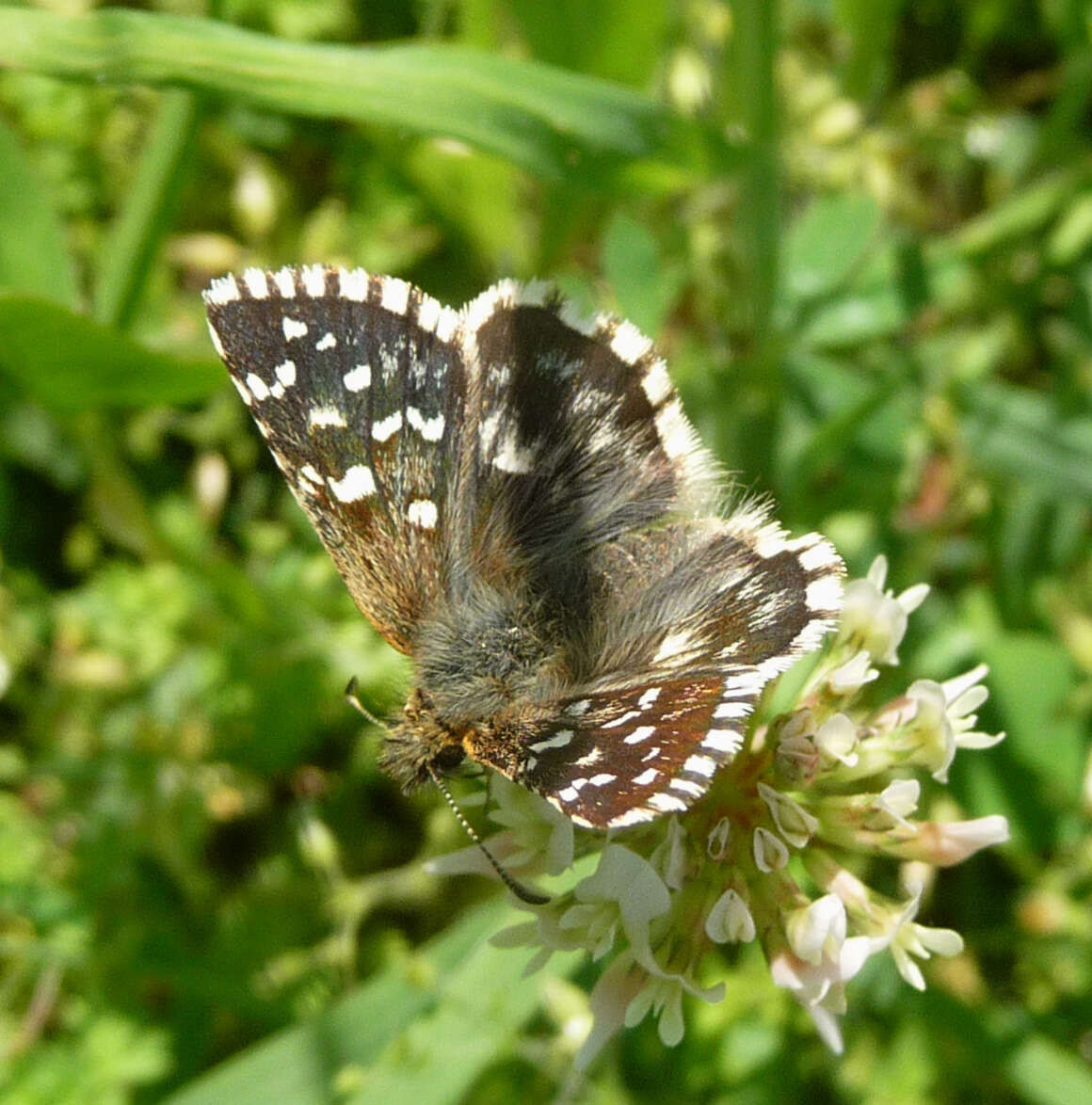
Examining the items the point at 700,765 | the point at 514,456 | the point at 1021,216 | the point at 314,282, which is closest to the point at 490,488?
the point at 514,456

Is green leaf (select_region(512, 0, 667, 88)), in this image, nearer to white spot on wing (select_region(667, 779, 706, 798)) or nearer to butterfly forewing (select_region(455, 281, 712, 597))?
butterfly forewing (select_region(455, 281, 712, 597))

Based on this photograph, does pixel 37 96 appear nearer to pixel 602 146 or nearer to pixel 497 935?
pixel 602 146

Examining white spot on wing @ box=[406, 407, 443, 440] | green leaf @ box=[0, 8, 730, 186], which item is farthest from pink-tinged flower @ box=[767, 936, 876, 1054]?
green leaf @ box=[0, 8, 730, 186]

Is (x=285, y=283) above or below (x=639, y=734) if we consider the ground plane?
above

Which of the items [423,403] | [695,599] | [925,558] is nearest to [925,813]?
[925,558]

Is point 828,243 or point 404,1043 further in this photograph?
point 828,243

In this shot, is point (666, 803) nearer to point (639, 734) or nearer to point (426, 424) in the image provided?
point (639, 734)

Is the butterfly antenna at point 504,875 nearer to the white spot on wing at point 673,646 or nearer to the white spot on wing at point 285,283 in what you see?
the white spot on wing at point 673,646
